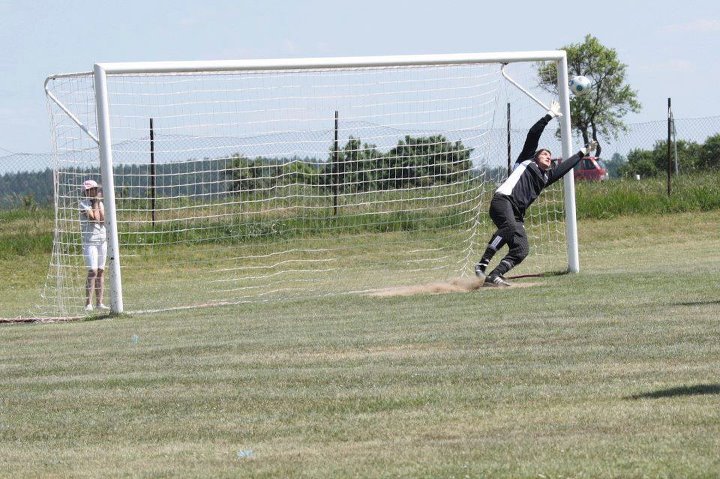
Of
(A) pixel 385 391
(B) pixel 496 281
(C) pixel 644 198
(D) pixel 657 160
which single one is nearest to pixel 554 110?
(B) pixel 496 281

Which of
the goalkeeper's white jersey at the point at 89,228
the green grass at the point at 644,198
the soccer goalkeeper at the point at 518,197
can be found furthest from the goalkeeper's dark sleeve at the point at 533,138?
the green grass at the point at 644,198

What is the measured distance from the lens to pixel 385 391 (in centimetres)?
883

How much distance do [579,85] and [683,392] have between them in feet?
36.8

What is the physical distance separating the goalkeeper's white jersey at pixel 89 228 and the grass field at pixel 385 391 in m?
2.80

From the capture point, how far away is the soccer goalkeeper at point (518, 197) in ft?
56.7

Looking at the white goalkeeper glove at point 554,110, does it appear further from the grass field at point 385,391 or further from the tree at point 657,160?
the tree at point 657,160

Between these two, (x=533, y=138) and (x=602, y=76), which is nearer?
(x=533, y=138)

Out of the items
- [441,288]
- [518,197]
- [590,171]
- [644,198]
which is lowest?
[441,288]

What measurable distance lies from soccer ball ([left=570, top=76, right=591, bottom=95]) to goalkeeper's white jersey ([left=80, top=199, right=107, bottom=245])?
23.4ft

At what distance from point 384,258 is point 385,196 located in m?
2.19

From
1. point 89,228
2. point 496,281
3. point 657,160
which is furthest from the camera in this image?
point 657,160

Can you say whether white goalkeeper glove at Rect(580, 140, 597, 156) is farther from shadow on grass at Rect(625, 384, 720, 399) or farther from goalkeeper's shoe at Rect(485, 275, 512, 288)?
shadow on grass at Rect(625, 384, 720, 399)

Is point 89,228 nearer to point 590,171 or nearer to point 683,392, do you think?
point 683,392

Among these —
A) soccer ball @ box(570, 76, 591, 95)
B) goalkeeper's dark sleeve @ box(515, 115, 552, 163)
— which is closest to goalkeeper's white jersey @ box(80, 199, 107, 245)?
goalkeeper's dark sleeve @ box(515, 115, 552, 163)
